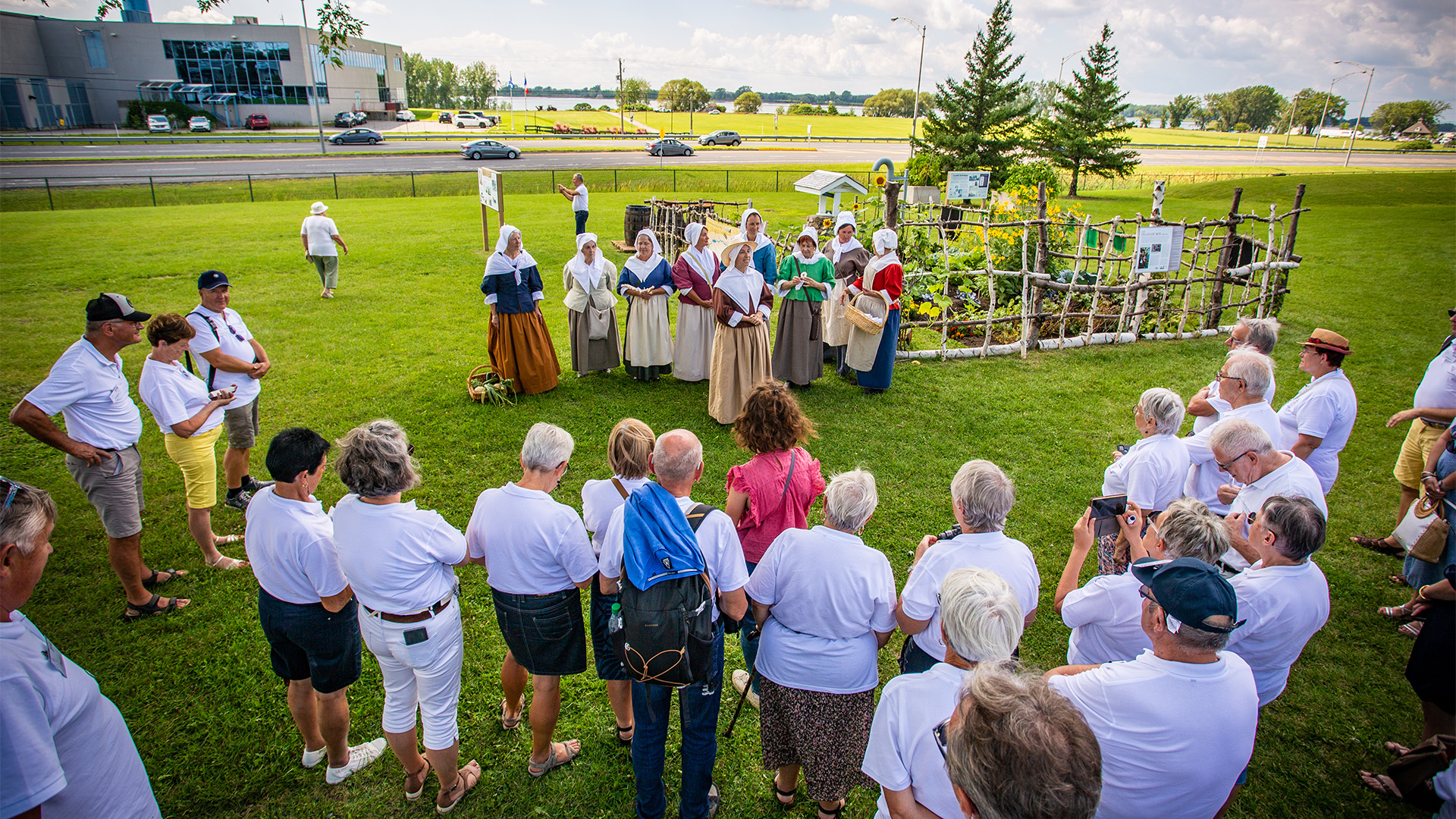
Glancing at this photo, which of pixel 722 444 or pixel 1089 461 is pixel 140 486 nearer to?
pixel 722 444

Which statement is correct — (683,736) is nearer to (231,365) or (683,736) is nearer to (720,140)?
(231,365)

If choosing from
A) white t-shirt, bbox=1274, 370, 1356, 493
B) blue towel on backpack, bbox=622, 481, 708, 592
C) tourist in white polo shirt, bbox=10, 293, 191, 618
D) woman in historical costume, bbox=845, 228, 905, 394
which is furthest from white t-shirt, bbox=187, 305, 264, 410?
white t-shirt, bbox=1274, 370, 1356, 493

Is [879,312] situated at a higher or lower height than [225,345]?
lower

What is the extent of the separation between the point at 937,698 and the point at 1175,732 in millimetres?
745

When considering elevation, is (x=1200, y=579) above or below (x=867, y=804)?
above

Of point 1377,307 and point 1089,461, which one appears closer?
point 1089,461

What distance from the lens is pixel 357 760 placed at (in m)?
3.40

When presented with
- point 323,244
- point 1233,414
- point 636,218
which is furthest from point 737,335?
point 636,218

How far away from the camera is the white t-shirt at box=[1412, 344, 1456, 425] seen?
4.82 metres

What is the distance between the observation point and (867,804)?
329 centimetres

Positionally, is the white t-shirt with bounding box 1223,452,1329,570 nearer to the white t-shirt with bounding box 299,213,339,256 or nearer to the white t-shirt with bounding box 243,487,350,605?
the white t-shirt with bounding box 243,487,350,605

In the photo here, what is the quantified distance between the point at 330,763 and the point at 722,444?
424 centimetres

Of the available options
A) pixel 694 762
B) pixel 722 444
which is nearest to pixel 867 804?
pixel 694 762

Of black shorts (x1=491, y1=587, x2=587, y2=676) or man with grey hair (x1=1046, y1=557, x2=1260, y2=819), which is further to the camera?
black shorts (x1=491, y1=587, x2=587, y2=676)
